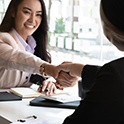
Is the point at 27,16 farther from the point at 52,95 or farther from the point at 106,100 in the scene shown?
the point at 106,100

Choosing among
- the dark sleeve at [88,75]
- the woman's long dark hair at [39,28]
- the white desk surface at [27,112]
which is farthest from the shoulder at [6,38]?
the dark sleeve at [88,75]

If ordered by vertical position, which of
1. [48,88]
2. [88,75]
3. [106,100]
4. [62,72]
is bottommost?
[48,88]

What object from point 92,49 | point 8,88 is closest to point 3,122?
point 8,88

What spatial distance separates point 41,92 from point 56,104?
0.39 m

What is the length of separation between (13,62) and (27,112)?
56 centimetres

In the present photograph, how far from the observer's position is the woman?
239cm

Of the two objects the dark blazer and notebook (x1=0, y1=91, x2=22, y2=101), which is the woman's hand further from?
the dark blazer

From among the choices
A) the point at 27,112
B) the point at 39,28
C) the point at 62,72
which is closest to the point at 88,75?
the point at 27,112

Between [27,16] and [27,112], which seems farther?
[27,16]

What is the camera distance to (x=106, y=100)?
100cm

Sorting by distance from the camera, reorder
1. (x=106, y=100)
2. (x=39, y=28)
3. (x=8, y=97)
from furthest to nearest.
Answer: (x=39, y=28)
(x=8, y=97)
(x=106, y=100)

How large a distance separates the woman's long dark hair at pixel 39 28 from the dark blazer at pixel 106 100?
1891mm

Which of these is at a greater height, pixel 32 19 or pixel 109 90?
pixel 109 90

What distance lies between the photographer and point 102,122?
102 centimetres
